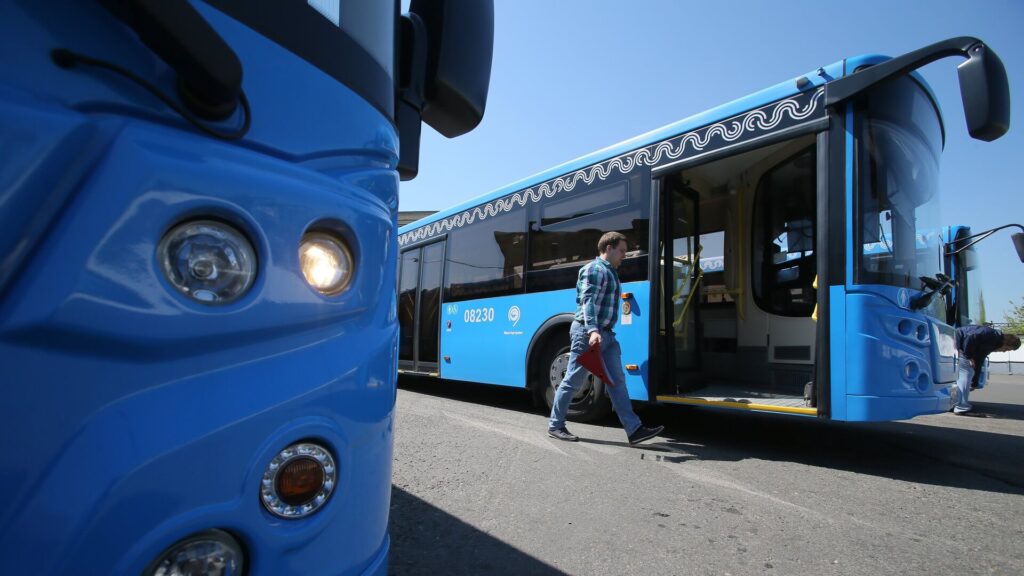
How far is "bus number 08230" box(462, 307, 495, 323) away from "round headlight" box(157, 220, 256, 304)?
16.8ft

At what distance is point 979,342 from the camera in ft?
23.3

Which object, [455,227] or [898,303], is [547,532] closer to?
[898,303]

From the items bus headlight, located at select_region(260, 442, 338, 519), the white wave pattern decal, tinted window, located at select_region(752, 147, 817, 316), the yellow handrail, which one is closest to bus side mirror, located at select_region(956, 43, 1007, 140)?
the white wave pattern decal

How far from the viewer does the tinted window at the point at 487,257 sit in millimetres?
5844

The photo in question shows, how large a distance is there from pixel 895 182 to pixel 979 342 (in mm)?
5513

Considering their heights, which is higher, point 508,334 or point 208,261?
point 208,261

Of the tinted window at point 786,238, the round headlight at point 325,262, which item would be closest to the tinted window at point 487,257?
the tinted window at point 786,238

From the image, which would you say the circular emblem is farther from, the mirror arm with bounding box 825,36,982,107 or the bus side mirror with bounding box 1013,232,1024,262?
the bus side mirror with bounding box 1013,232,1024,262

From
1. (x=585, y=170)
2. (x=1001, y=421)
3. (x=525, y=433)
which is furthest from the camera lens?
(x=1001, y=421)

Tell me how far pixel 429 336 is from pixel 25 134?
684 centimetres

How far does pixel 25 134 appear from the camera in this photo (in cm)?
66

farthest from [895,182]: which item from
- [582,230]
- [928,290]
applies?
[582,230]

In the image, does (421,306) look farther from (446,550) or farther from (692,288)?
(446,550)

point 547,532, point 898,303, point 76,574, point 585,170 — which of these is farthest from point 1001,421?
point 76,574
